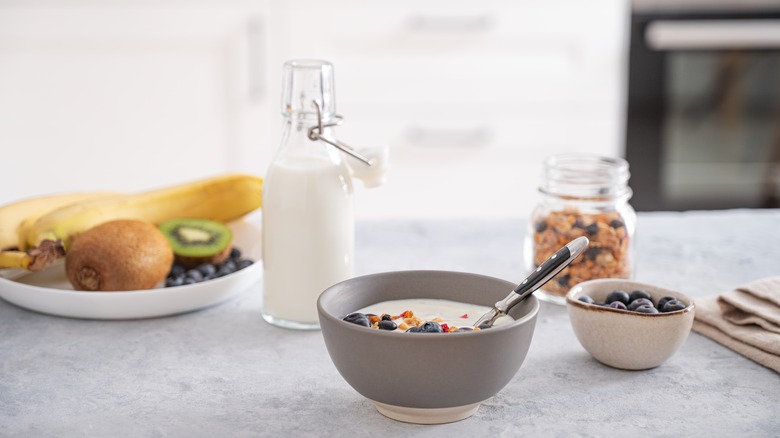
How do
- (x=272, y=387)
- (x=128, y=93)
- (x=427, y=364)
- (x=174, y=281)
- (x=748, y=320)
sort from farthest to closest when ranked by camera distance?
(x=128, y=93)
(x=174, y=281)
(x=748, y=320)
(x=272, y=387)
(x=427, y=364)

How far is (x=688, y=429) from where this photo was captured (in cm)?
79

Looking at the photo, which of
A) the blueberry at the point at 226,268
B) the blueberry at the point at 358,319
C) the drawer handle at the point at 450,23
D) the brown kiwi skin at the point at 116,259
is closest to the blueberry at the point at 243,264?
the blueberry at the point at 226,268

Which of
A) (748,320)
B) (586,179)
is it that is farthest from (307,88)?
(748,320)

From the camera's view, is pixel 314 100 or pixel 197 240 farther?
pixel 197 240

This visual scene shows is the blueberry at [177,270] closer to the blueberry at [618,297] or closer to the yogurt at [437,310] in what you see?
the yogurt at [437,310]

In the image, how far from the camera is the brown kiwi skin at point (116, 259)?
1042mm

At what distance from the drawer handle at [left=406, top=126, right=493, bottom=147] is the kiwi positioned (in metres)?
1.23

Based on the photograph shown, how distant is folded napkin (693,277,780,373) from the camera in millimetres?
938

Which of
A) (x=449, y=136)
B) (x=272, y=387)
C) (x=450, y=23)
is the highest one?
(x=450, y=23)

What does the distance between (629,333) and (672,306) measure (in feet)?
0.20

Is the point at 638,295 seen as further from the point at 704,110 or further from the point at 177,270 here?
the point at 704,110

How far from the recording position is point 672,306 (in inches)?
36.0

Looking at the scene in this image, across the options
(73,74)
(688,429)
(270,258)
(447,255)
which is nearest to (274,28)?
A: (73,74)

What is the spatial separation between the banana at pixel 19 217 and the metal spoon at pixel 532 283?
0.63 metres
